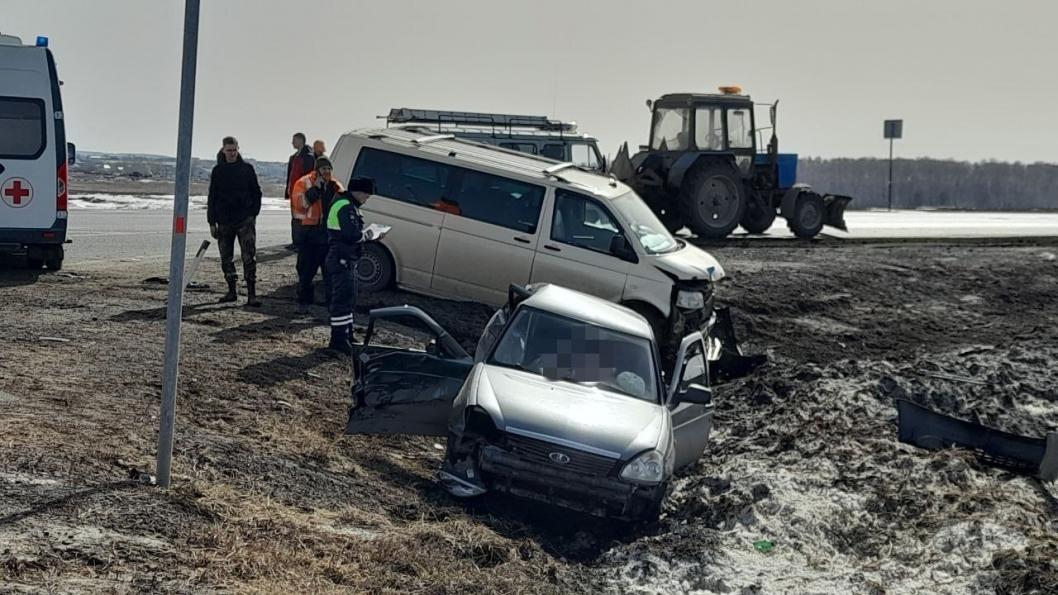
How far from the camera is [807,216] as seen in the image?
2725 cm

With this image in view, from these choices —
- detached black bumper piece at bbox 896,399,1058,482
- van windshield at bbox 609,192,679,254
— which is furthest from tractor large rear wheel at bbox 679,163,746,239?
detached black bumper piece at bbox 896,399,1058,482

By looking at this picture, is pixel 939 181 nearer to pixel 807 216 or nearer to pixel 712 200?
pixel 807 216

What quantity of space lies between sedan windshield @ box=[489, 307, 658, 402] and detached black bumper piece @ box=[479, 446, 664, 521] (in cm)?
138

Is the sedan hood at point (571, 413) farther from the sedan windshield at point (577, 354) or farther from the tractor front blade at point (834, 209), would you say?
the tractor front blade at point (834, 209)

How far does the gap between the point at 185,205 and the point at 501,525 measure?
Result: 3035 mm

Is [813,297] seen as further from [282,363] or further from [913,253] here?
[282,363]

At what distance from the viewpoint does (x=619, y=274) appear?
14.8 m

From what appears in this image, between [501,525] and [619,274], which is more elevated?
[619,274]

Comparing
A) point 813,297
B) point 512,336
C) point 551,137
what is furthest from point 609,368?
point 551,137

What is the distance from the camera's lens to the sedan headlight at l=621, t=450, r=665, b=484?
28.3ft

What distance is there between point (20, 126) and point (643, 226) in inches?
311

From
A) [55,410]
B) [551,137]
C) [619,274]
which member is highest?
[551,137]

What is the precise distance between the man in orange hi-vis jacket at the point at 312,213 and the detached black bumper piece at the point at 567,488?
5.50 m

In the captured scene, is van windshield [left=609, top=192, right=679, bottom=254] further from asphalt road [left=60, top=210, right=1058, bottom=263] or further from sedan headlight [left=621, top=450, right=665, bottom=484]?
asphalt road [left=60, top=210, right=1058, bottom=263]
